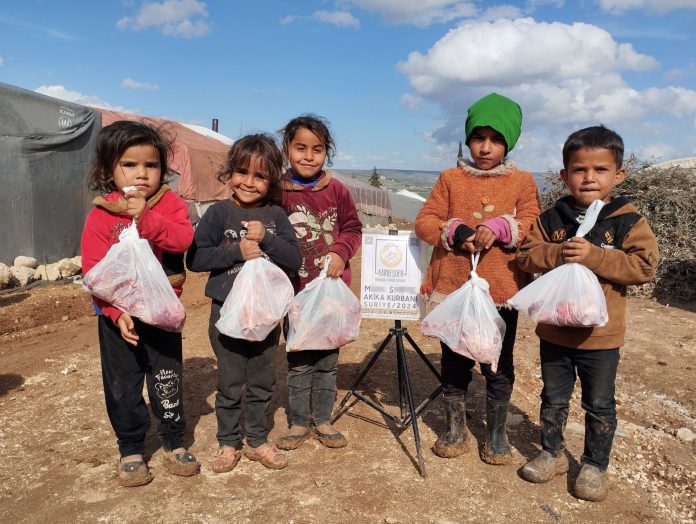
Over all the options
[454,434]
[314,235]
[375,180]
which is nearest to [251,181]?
[314,235]

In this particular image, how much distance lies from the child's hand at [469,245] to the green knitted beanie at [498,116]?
22.1 inches

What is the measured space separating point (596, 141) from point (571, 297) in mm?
807

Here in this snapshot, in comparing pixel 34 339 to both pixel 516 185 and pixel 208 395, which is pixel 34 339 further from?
pixel 516 185

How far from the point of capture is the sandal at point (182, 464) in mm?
2924

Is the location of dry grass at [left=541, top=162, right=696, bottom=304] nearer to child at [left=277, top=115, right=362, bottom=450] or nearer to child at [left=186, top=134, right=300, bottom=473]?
child at [left=277, top=115, right=362, bottom=450]

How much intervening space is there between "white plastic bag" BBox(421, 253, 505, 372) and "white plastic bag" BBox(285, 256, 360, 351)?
47cm

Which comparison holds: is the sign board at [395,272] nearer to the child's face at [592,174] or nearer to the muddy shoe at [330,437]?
Result: the muddy shoe at [330,437]

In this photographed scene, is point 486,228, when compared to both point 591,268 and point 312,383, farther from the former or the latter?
point 312,383

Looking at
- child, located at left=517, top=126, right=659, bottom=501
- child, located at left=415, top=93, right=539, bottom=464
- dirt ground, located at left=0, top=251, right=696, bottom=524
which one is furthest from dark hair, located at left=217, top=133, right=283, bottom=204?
dirt ground, located at left=0, top=251, right=696, bottom=524

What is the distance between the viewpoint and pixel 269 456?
306cm

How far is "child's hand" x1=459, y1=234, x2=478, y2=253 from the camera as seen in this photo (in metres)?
2.86

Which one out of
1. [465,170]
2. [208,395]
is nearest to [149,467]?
[208,395]

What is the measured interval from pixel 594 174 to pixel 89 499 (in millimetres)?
3044

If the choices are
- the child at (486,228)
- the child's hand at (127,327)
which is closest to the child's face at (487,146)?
the child at (486,228)
